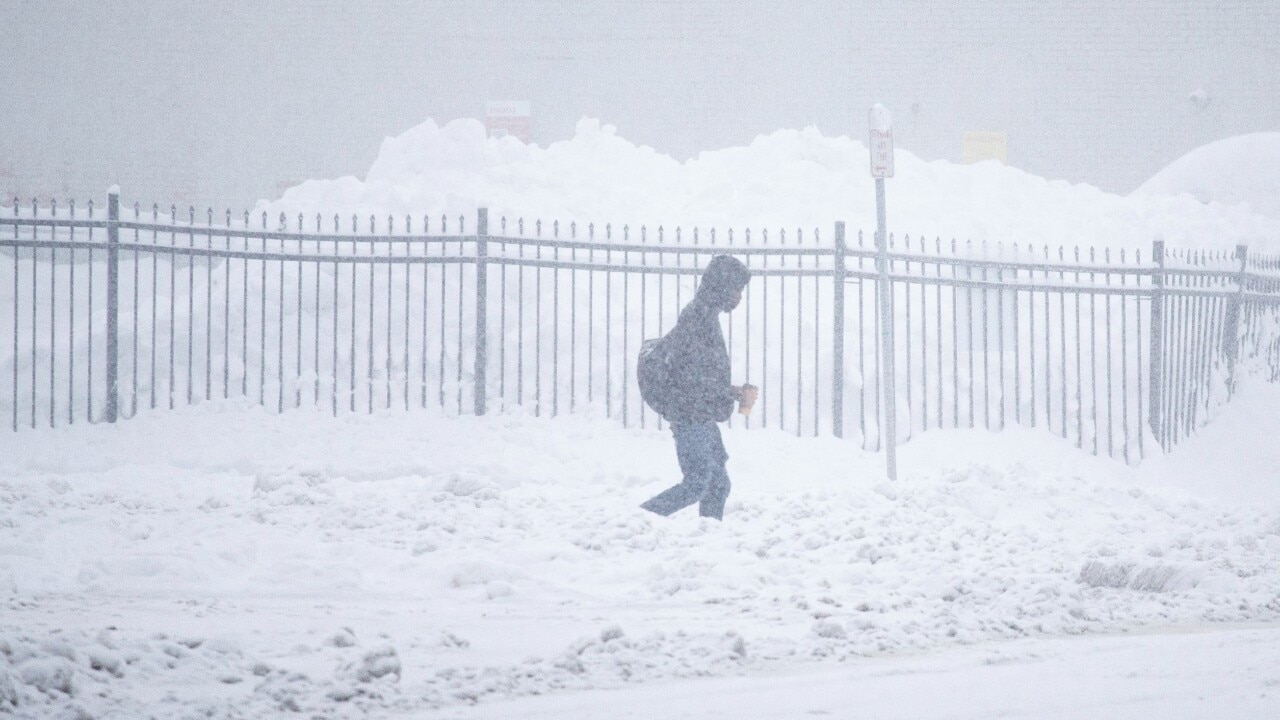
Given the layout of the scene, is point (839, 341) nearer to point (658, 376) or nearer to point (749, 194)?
point (658, 376)

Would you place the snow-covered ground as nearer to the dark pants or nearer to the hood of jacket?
the dark pants

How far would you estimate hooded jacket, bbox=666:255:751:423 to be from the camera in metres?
8.62

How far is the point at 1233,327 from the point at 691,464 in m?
7.06

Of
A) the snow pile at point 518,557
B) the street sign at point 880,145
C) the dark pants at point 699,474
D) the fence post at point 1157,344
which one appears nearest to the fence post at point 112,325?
the snow pile at point 518,557

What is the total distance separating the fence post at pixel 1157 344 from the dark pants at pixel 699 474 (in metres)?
5.24

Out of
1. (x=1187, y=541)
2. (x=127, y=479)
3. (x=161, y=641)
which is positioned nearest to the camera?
(x=161, y=641)

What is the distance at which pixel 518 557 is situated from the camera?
812cm

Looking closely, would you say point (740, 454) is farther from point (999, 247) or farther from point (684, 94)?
point (684, 94)

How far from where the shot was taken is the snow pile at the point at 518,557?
5.39 meters

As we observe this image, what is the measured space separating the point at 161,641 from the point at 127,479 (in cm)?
555

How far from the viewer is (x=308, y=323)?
13711mm

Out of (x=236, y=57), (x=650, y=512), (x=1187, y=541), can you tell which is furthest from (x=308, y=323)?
(x=236, y=57)

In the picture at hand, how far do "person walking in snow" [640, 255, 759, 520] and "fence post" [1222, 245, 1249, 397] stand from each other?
6638 mm

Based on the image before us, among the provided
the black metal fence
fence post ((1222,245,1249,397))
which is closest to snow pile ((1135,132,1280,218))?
the black metal fence
